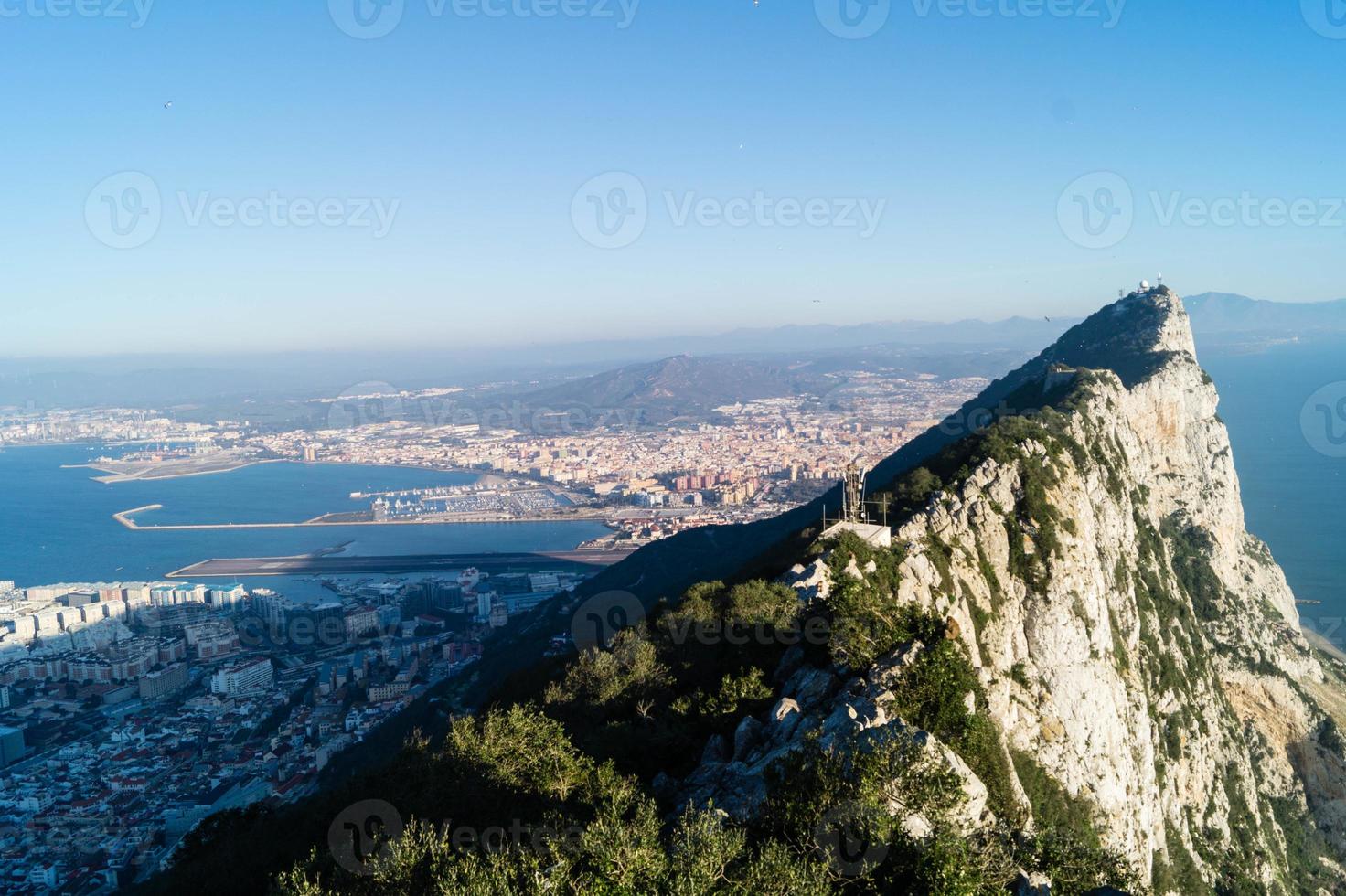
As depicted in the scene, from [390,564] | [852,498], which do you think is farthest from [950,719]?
[390,564]

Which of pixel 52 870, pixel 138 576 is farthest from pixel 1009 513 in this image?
pixel 138 576

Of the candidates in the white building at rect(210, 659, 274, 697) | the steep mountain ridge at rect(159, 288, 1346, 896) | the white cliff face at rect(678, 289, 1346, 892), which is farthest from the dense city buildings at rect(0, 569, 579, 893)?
the white cliff face at rect(678, 289, 1346, 892)

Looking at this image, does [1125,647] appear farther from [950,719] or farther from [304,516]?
[304,516]

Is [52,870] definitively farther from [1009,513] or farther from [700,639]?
[1009,513]

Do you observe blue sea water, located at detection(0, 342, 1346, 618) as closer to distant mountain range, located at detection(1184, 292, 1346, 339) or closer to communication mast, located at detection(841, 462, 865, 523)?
communication mast, located at detection(841, 462, 865, 523)

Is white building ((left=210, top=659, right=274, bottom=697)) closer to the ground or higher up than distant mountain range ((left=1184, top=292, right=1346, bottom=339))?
closer to the ground

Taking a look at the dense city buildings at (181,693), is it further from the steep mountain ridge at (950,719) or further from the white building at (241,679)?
the steep mountain ridge at (950,719)

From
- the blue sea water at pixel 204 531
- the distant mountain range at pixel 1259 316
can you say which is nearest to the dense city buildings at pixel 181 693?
the blue sea water at pixel 204 531
